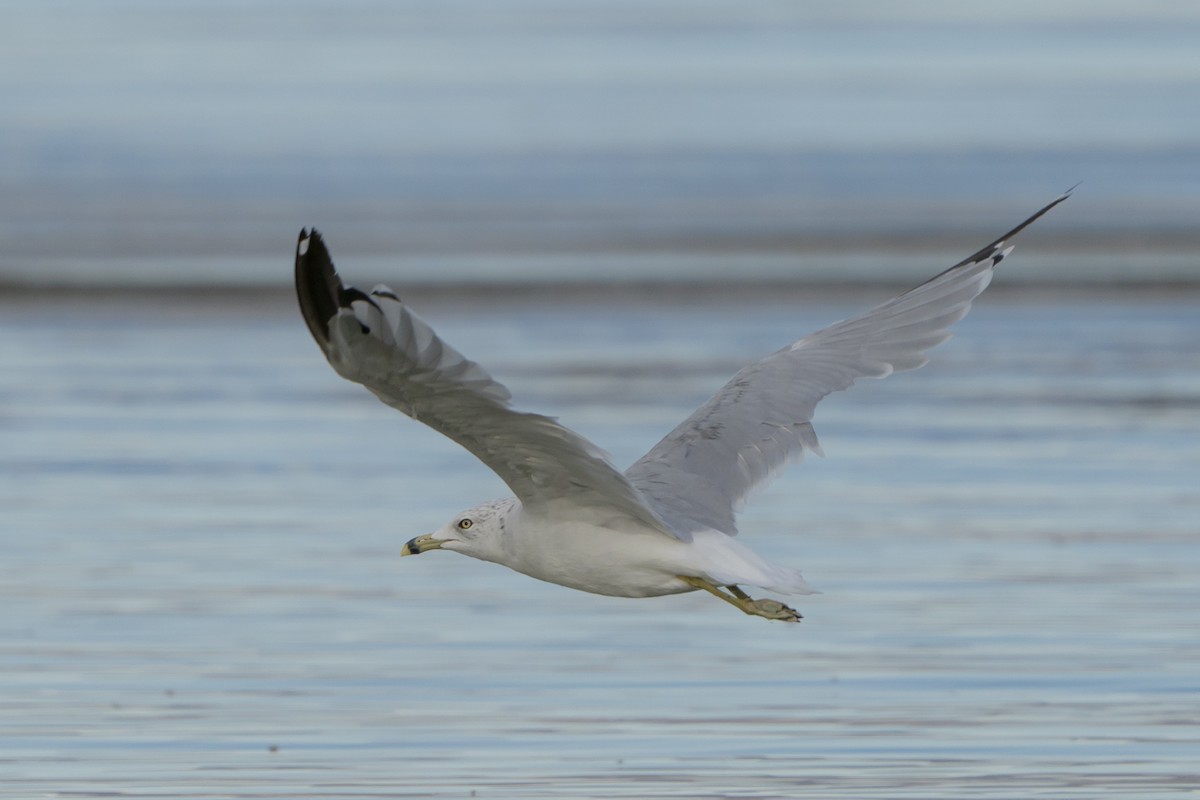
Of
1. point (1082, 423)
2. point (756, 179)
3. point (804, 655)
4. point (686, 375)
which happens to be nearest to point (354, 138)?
point (756, 179)

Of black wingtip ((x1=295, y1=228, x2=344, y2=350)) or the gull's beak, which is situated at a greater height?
black wingtip ((x1=295, y1=228, x2=344, y2=350))

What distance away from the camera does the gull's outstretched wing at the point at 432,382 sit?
7051mm

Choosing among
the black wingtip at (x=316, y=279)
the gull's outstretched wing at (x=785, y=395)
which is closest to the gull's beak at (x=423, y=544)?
the gull's outstretched wing at (x=785, y=395)

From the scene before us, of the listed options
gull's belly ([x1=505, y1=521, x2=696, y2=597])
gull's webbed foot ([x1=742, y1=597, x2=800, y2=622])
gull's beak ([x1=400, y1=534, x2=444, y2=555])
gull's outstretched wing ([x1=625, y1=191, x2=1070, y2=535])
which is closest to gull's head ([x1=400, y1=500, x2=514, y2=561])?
gull's beak ([x1=400, y1=534, x2=444, y2=555])

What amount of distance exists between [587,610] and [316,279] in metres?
3.98

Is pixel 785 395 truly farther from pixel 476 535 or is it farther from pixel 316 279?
pixel 316 279

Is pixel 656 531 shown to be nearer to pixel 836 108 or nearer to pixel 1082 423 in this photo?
pixel 1082 423

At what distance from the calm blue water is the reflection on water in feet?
23.0

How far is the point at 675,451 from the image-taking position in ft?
31.4

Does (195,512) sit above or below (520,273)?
below

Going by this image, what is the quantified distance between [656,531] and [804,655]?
1.58 meters

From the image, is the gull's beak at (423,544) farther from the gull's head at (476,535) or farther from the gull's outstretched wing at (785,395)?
the gull's outstretched wing at (785,395)

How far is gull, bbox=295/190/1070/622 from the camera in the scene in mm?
7168

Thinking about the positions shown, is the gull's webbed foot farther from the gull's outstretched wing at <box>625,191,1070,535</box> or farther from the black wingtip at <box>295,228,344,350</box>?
the black wingtip at <box>295,228,344,350</box>
